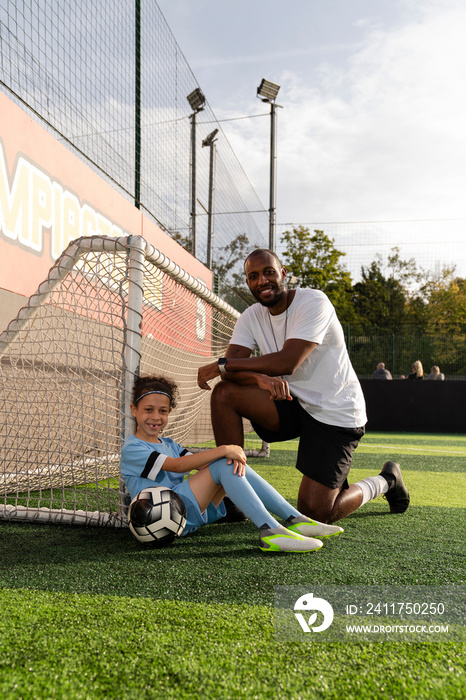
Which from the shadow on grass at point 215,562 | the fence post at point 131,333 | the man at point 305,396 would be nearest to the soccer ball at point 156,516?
the shadow on grass at point 215,562

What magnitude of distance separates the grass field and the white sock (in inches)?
7.3

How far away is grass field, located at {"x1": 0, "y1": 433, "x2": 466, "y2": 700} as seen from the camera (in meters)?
1.08

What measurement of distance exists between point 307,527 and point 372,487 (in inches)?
26.7

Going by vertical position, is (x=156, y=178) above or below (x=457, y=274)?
below

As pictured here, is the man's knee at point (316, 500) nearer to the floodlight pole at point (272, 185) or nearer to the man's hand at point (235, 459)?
the man's hand at point (235, 459)

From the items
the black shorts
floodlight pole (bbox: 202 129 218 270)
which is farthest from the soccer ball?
floodlight pole (bbox: 202 129 218 270)

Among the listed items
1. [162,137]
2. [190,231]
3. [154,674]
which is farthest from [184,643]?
[190,231]

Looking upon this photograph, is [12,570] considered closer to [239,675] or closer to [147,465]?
[147,465]

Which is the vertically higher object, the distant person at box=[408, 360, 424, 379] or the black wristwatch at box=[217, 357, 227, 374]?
the distant person at box=[408, 360, 424, 379]

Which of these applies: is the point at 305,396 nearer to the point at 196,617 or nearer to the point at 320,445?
the point at 320,445

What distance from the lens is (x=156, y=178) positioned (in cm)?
621

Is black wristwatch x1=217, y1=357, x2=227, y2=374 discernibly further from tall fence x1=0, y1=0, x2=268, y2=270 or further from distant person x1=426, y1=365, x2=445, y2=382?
distant person x1=426, y1=365, x2=445, y2=382

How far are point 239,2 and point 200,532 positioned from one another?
7.50 m

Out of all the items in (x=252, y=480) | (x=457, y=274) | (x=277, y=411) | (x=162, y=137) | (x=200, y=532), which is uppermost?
(x=457, y=274)
